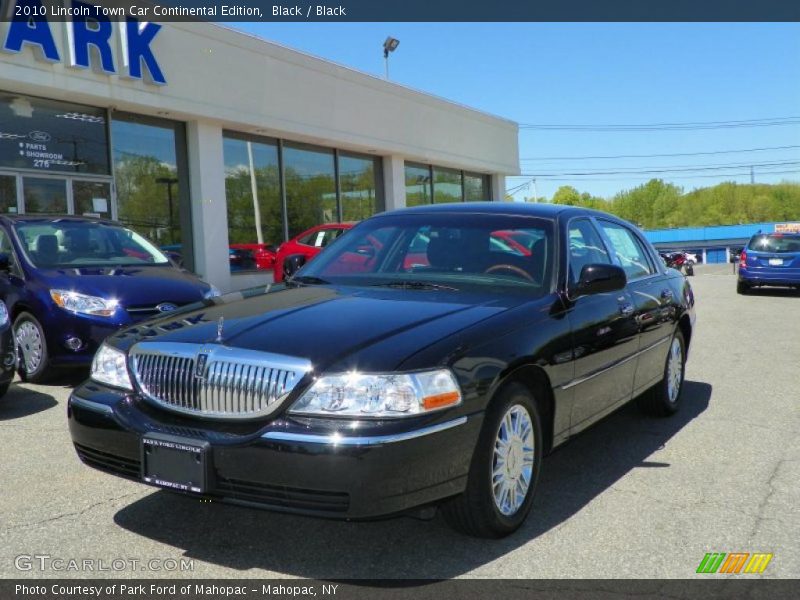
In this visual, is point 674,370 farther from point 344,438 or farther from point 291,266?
point 344,438

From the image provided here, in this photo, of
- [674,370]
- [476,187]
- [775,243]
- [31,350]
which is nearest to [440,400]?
[674,370]

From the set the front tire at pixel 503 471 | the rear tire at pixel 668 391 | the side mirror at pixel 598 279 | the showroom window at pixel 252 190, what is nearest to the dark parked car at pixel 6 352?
the front tire at pixel 503 471

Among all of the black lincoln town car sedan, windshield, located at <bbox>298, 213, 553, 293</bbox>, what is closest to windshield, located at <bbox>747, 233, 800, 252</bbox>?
the black lincoln town car sedan

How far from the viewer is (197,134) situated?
50.6 ft

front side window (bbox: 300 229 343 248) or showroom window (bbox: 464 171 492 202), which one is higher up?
showroom window (bbox: 464 171 492 202)

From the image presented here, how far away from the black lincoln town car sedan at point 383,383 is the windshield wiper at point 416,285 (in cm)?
2

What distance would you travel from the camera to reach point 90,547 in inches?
128

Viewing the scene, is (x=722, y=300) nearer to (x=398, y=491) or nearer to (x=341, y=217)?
(x=341, y=217)

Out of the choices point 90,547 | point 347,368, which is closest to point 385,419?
point 347,368

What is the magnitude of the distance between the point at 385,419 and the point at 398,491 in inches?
10.5

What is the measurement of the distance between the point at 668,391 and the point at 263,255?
515 inches

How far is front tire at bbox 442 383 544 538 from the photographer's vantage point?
313 cm

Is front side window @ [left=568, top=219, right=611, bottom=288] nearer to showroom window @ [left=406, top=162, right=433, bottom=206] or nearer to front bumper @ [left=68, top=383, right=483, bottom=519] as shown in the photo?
front bumper @ [left=68, top=383, right=483, bottom=519]

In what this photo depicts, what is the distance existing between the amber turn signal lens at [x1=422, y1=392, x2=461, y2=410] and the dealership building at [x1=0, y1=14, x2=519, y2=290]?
11.2m
